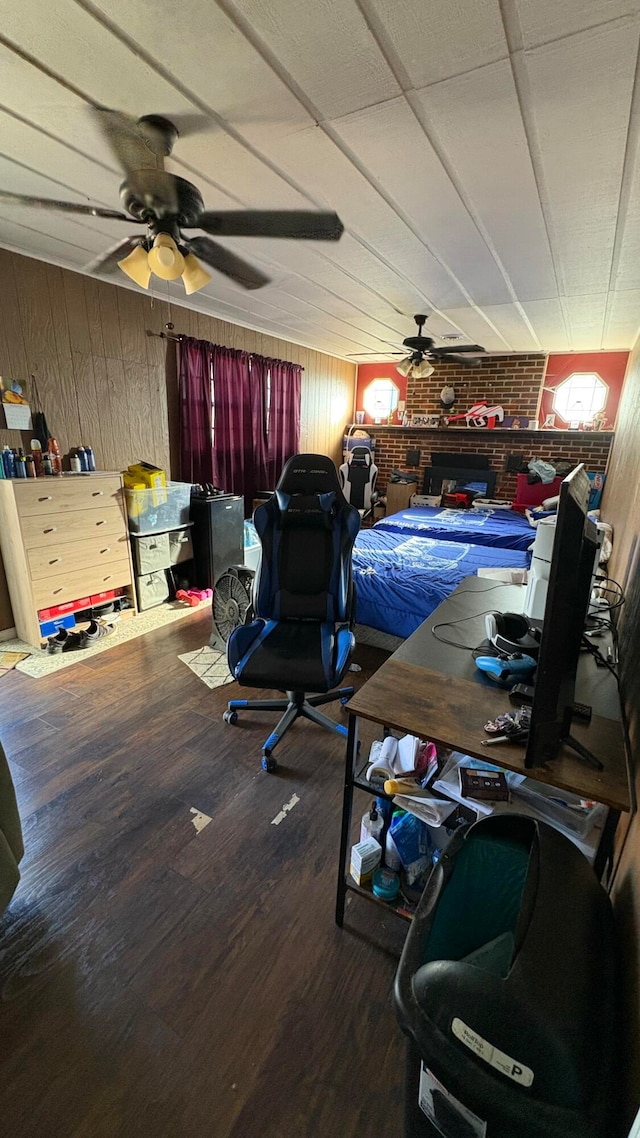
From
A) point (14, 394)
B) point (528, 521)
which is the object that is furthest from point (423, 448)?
point (14, 394)

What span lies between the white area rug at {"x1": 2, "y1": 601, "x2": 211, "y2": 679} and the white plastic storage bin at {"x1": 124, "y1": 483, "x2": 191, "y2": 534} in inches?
25.8

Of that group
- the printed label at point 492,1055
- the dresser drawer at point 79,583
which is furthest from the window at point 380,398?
the printed label at point 492,1055

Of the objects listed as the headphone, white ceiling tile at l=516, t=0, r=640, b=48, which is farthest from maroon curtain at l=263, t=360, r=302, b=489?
the headphone

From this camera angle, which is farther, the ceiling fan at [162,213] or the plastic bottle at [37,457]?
the plastic bottle at [37,457]

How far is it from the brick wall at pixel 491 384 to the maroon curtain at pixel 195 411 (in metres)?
3.07

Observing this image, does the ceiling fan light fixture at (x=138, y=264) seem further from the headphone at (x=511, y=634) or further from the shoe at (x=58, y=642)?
the shoe at (x=58, y=642)

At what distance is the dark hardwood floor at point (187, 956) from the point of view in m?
0.99

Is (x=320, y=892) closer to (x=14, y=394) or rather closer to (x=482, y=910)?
(x=482, y=910)

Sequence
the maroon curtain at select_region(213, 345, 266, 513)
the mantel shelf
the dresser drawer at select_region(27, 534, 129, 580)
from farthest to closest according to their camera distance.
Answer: the mantel shelf < the maroon curtain at select_region(213, 345, 266, 513) < the dresser drawer at select_region(27, 534, 129, 580)

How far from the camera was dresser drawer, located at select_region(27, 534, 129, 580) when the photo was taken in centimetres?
278

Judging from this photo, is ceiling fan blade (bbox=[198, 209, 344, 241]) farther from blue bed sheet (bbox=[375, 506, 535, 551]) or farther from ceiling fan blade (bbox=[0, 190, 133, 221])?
blue bed sheet (bbox=[375, 506, 535, 551])

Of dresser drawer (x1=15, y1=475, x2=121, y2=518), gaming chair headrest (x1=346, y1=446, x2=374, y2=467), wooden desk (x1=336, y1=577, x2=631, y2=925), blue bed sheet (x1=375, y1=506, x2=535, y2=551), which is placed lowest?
blue bed sheet (x1=375, y1=506, x2=535, y2=551)

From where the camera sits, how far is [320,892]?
57.0 inches

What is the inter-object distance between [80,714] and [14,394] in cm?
198
